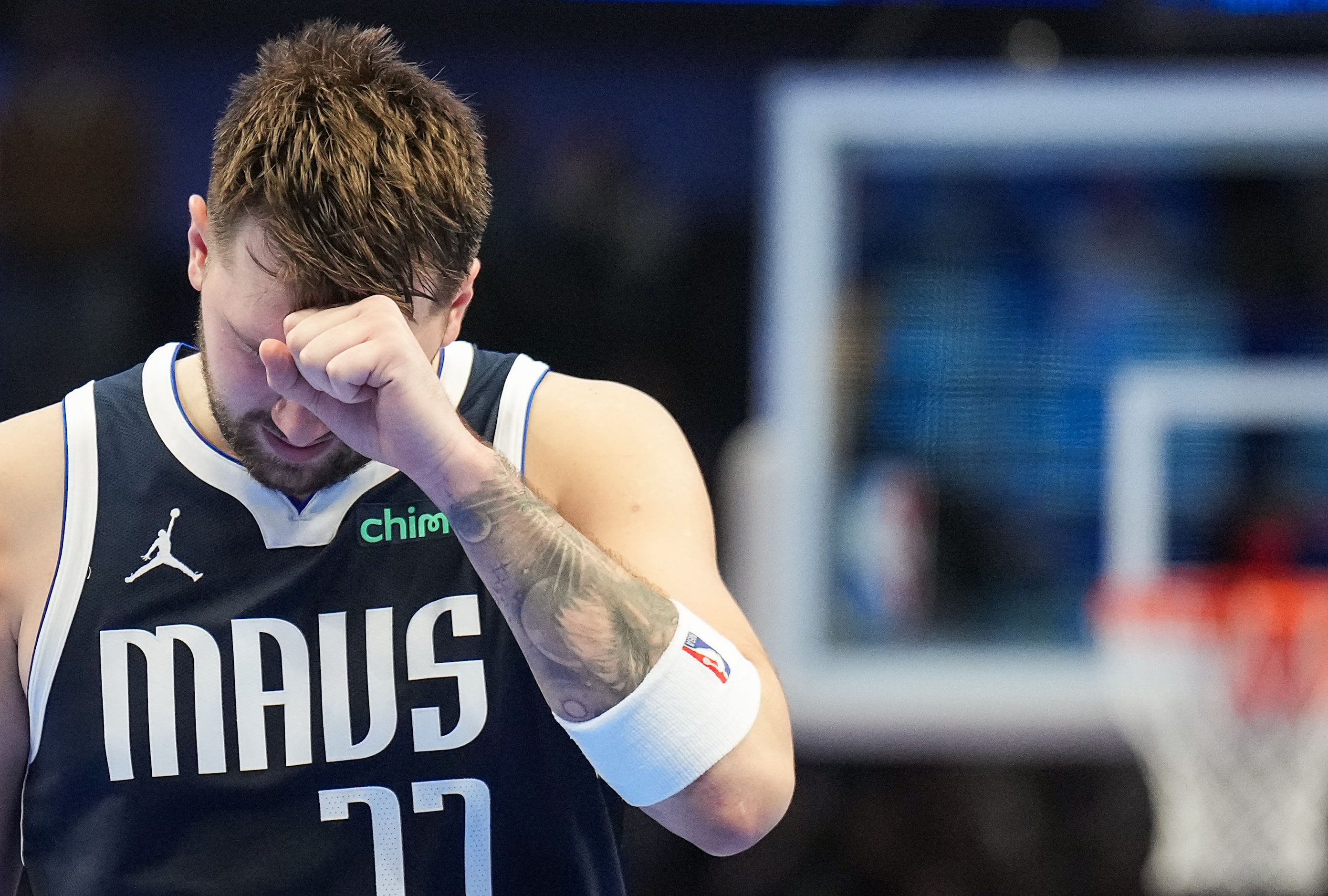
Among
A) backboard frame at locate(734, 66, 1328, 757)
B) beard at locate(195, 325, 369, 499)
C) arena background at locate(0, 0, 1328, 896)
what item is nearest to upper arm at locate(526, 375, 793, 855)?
beard at locate(195, 325, 369, 499)

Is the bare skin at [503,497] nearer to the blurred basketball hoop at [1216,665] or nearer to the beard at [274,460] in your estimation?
the beard at [274,460]

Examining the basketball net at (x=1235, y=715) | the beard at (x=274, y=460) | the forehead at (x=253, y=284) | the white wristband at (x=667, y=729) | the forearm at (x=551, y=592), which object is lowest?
the basketball net at (x=1235, y=715)

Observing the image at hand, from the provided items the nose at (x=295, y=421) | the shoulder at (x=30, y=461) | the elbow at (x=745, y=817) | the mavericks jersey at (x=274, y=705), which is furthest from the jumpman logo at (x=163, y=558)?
the elbow at (x=745, y=817)

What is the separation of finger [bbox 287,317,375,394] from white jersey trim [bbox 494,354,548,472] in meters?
0.34

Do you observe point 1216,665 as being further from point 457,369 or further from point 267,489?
point 267,489

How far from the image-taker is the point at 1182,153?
17.7 ft

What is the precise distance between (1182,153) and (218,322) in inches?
182

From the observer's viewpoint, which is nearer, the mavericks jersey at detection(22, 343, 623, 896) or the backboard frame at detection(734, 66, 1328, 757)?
the mavericks jersey at detection(22, 343, 623, 896)

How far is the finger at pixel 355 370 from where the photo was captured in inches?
53.1

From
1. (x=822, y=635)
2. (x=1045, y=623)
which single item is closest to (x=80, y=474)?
(x=822, y=635)

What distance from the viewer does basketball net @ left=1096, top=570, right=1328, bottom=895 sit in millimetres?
4875

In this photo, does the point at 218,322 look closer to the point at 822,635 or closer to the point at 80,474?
the point at 80,474

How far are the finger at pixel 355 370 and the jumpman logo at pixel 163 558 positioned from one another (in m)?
0.40

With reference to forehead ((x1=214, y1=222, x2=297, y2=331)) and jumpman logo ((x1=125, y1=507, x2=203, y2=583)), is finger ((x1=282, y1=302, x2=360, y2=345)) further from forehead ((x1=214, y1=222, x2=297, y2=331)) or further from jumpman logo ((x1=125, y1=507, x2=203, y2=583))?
jumpman logo ((x1=125, y1=507, x2=203, y2=583))
